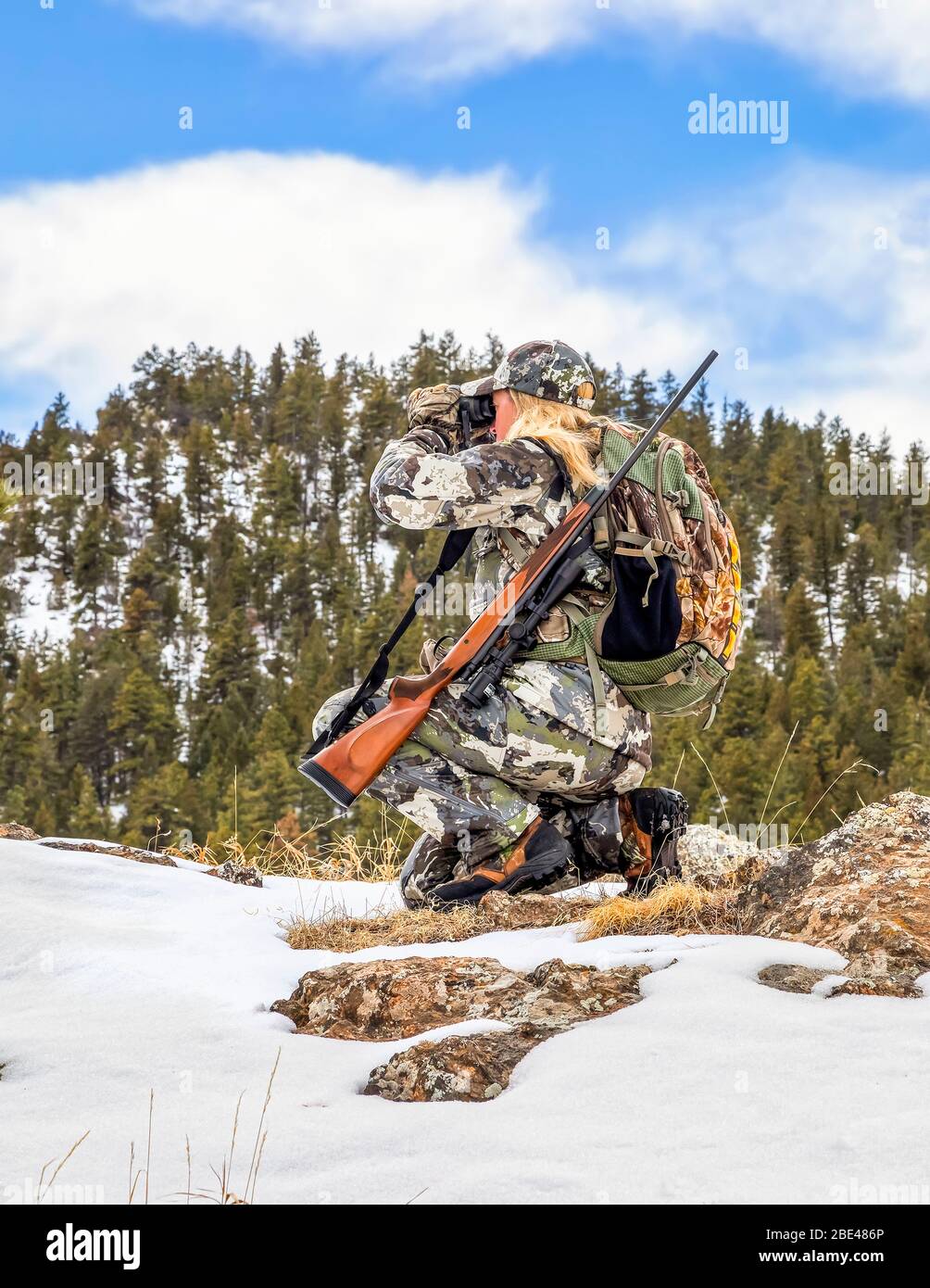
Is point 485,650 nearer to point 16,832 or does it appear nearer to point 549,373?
point 549,373

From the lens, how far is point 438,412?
16.2ft

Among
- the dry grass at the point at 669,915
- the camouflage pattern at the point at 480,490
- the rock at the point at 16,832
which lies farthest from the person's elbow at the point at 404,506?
→ the rock at the point at 16,832

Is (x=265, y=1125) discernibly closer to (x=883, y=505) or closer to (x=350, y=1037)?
(x=350, y=1037)

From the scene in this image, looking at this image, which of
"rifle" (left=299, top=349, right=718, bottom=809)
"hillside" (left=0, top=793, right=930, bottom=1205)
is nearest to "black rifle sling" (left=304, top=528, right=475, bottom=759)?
"rifle" (left=299, top=349, right=718, bottom=809)

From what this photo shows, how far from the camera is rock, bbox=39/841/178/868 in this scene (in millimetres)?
5216

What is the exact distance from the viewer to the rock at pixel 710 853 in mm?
4527

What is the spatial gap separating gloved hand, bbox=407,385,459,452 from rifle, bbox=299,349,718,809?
0.72 meters

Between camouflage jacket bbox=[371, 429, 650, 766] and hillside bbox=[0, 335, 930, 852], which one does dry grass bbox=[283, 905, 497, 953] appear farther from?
hillside bbox=[0, 335, 930, 852]

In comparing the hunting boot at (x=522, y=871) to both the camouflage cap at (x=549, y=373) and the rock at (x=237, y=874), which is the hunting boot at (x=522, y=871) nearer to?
the rock at (x=237, y=874)

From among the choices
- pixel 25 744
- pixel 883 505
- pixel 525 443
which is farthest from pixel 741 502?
pixel 525 443

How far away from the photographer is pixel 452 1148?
214cm

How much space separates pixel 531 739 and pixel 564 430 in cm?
126
